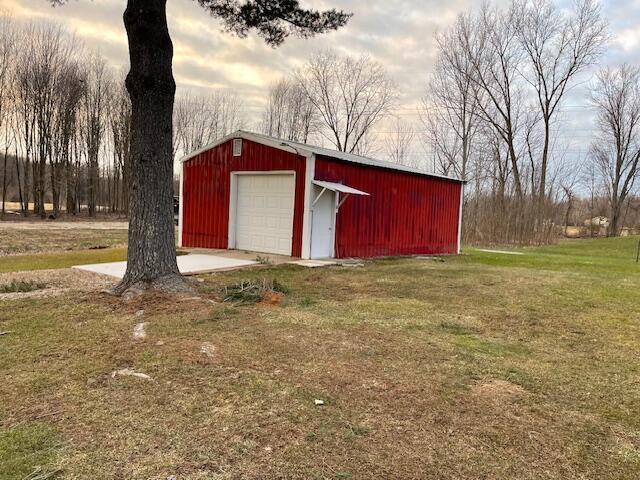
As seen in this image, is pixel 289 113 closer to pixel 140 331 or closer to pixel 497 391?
pixel 140 331

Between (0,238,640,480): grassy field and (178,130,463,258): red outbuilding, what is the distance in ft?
17.2

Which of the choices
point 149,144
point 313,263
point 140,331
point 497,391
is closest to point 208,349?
point 140,331

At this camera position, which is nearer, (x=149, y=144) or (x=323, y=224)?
(x=149, y=144)

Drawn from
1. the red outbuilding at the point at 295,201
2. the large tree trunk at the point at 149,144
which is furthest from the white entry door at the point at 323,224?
the large tree trunk at the point at 149,144

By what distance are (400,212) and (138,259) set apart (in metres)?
8.77

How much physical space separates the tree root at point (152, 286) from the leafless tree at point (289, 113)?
2978 cm

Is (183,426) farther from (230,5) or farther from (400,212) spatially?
(400,212)

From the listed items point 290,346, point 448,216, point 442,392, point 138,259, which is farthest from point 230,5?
point 448,216

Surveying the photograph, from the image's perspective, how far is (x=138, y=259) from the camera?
19.6 ft

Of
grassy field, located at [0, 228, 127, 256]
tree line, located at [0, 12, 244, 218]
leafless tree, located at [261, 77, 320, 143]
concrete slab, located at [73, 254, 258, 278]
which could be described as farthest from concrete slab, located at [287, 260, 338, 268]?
leafless tree, located at [261, 77, 320, 143]

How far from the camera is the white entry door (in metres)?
10.6

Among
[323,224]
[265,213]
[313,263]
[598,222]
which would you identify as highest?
[598,222]

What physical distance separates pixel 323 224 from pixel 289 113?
26155mm

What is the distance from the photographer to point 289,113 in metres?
35.2
